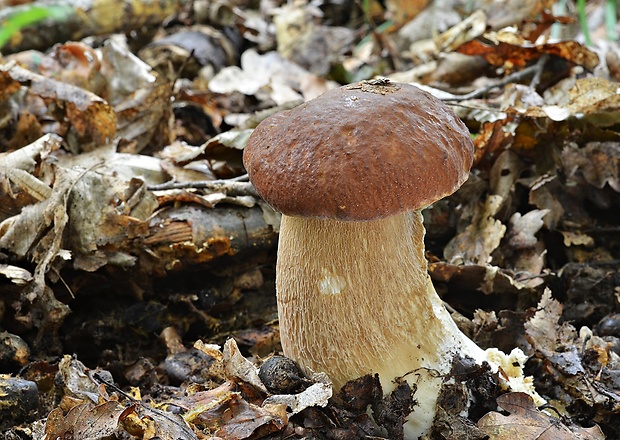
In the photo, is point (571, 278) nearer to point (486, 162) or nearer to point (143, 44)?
point (486, 162)

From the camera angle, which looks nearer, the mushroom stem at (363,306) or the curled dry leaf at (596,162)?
the mushroom stem at (363,306)

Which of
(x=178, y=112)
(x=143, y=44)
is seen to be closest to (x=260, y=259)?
(x=178, y=112)

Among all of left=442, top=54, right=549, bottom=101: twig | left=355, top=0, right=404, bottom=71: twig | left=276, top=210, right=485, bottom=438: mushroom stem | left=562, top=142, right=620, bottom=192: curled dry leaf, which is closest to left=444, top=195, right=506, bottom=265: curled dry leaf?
left=562, top=142, right=620, bottom=192: curled dry leaf

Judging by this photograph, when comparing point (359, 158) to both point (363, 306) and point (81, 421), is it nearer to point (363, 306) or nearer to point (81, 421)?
point (363, 306)

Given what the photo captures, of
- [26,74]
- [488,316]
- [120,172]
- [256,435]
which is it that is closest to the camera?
[256,435]

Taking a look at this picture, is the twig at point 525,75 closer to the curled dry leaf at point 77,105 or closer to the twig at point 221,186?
the twig at point 221,186

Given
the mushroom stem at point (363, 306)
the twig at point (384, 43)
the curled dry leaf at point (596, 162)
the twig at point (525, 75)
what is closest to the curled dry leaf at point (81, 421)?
the mushroom stem at point (363, 306)

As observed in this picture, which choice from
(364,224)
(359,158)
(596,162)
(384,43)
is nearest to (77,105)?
(364,224)
